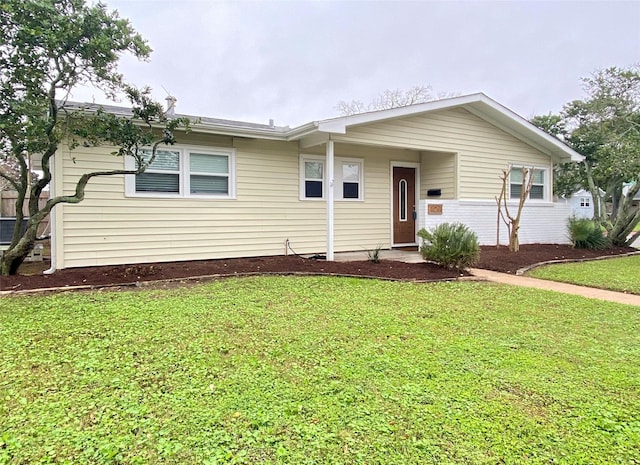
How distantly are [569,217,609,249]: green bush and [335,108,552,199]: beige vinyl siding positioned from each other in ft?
7.28

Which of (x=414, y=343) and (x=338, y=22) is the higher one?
(x=338, y=22)

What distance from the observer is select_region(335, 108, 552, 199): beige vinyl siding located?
9.29 meters

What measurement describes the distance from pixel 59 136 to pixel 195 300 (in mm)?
3539

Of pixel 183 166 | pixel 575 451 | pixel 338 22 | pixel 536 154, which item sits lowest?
pixel 575 451

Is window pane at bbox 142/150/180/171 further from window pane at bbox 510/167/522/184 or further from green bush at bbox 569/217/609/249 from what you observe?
green bush at bbox 569/217/609/249

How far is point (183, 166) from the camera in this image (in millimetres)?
8164

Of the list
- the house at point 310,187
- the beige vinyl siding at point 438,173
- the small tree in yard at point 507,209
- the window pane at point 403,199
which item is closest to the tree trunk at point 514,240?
the small tree in yard at point 507,209

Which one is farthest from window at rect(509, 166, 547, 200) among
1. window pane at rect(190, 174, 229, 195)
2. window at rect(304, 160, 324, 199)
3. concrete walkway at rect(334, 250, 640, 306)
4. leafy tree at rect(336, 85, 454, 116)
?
leafy tree at rect(336, 85, 454, 116)

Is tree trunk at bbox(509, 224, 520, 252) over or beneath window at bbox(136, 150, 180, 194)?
beneath

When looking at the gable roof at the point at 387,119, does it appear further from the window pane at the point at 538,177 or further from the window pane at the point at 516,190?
the window pane at the point at 516,190

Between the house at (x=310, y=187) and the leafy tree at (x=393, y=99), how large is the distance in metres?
17.8

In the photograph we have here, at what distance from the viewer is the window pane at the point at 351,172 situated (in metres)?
10.2

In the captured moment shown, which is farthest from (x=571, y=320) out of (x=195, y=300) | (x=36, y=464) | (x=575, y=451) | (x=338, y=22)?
(x=338, y=22)

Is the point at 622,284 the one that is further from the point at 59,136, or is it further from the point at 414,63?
the point at 414,63
